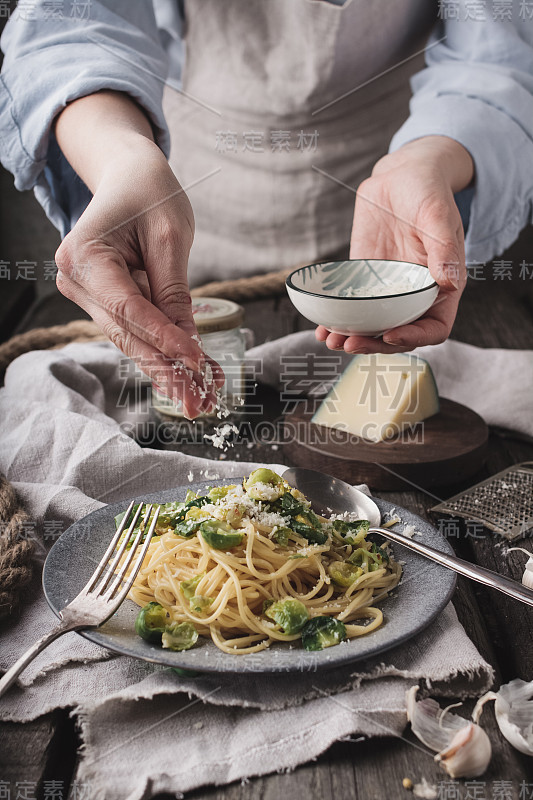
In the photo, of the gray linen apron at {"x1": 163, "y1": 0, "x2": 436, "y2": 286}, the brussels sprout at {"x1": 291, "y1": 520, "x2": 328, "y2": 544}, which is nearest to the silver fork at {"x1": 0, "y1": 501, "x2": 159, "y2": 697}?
the brussels sprout at {"x1": 291, "y1": 520, "x2": 328, "y2": 544}

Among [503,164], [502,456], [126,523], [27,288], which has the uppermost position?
[503,164]

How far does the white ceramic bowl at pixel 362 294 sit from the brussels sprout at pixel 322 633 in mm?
605

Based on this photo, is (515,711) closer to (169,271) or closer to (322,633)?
(322,633)

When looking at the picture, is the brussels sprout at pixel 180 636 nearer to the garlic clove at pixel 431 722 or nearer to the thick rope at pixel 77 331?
the garlic clove at pixel 431 722

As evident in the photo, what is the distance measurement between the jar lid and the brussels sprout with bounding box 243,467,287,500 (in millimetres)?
574

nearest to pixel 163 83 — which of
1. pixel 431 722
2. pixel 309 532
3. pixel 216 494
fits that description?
pixel 216 494

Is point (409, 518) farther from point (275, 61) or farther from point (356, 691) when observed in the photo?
point (275, 61)

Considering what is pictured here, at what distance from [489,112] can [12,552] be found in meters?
1.75

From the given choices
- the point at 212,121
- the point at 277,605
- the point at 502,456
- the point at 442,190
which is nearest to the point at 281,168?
the point at 212,121

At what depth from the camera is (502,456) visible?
180 cm

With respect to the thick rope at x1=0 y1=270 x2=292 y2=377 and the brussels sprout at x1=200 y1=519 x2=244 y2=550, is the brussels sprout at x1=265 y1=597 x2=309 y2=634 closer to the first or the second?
the brussels sprout at x1=200 y1=519 x2=244 y2=550

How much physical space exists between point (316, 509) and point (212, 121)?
197cm

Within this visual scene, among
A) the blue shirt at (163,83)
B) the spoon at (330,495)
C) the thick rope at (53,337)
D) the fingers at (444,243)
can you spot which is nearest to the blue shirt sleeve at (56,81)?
the blue shirt at (163,83)

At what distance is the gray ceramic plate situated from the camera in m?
0.95
